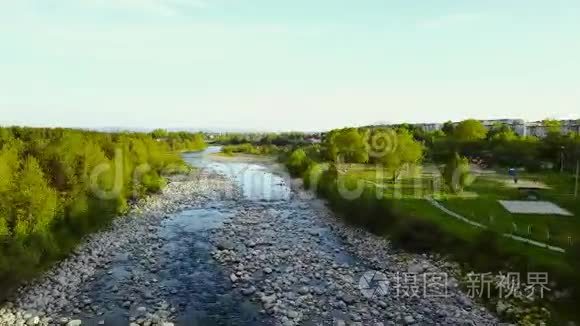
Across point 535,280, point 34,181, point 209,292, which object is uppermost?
point 34,181

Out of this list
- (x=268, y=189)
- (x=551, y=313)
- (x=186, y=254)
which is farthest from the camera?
(x=268, y=189)

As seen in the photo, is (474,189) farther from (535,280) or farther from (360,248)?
(535,280)

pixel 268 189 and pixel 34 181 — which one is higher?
pixel 34 181

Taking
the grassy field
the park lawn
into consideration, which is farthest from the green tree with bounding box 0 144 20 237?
the park lawn

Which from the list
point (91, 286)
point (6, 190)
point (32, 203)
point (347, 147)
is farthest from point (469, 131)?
point (6, 190)

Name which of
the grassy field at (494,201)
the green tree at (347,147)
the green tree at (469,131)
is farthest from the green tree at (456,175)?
the green tree at (469,131)

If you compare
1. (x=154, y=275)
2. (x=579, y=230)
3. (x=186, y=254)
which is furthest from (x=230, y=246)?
(x=579, y=230)

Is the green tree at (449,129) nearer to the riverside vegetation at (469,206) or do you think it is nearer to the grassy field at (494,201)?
the riverside vegetation at (469,206)

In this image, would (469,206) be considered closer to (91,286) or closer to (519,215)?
(519,215)
